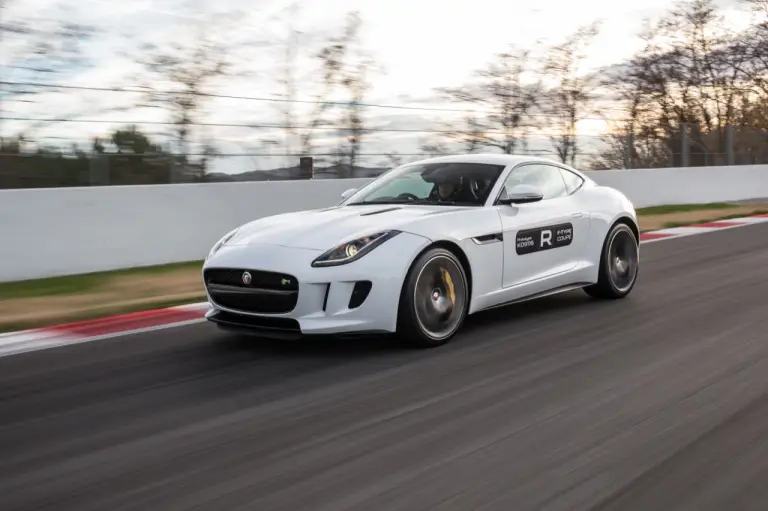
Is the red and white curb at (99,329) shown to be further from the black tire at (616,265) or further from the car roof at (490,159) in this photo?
the black tire at (616,265)

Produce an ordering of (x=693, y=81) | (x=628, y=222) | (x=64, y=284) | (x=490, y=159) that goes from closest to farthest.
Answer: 1. (x=490, y=159)
2. (x=628, y=222)
3. (x=64, y=284)
4. (x=693, y=81)

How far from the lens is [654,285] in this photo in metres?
9.16

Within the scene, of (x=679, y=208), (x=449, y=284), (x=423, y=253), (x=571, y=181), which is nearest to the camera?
(x=423, y=253)

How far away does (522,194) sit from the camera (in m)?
7.10

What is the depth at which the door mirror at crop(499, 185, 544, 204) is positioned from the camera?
7.10 metres

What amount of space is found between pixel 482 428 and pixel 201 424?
4.34 feet

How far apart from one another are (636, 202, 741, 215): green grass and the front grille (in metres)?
13.8

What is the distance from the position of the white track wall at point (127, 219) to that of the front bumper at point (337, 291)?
179 inches

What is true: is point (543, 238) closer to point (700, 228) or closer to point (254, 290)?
point (254, 290)

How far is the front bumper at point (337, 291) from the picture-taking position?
19.9ft

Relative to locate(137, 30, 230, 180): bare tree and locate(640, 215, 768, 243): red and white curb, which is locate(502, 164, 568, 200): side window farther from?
locate(640, 215, 768, 243): red and white curb

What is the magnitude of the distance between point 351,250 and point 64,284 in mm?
4753

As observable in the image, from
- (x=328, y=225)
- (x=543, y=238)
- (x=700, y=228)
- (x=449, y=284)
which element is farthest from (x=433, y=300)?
(x=700, y=228)

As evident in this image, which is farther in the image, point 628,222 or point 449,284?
point 628,222
